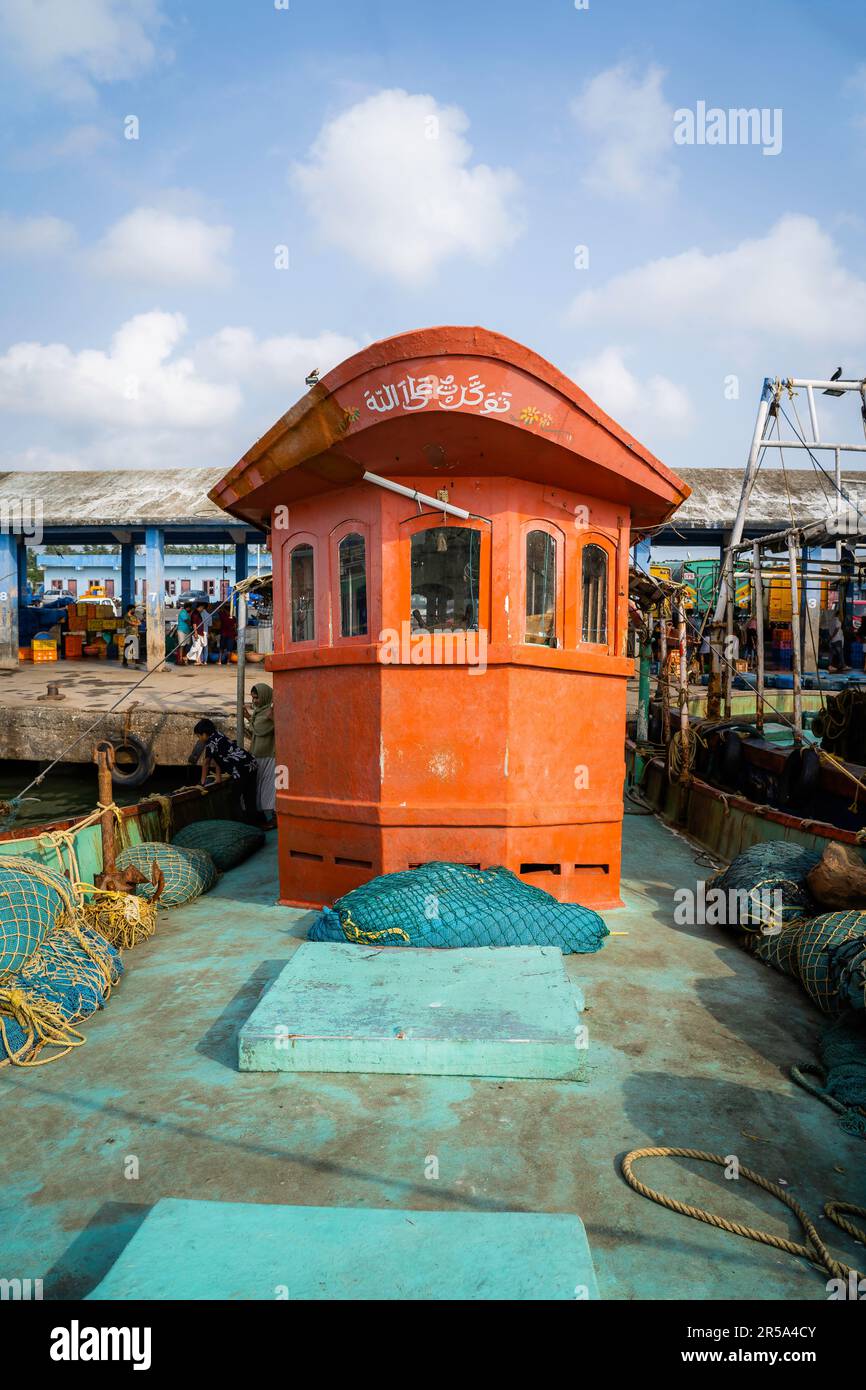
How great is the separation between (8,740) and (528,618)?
14802 mm

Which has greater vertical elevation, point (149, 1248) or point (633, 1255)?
point (149, 1248)

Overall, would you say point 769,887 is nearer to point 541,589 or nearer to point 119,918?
point 541,589

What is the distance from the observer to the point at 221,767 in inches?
468

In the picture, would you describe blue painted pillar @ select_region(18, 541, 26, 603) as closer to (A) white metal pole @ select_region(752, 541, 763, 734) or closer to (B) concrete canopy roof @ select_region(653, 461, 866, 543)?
(B) concrete canopy roof @ select_region(653, 461, 866, 543)

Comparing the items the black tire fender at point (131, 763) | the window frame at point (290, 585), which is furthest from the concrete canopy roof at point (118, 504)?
the window frame at point (290, 585)

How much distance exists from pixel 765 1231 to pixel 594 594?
491 centimetres

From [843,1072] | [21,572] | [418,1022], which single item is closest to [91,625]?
[21,572]

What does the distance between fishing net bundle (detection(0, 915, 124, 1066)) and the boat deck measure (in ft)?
0.45

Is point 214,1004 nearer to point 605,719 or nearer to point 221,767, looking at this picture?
point 605,719

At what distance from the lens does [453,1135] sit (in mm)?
3527

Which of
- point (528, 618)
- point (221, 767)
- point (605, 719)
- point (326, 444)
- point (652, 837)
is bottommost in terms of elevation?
point (652, 837)
